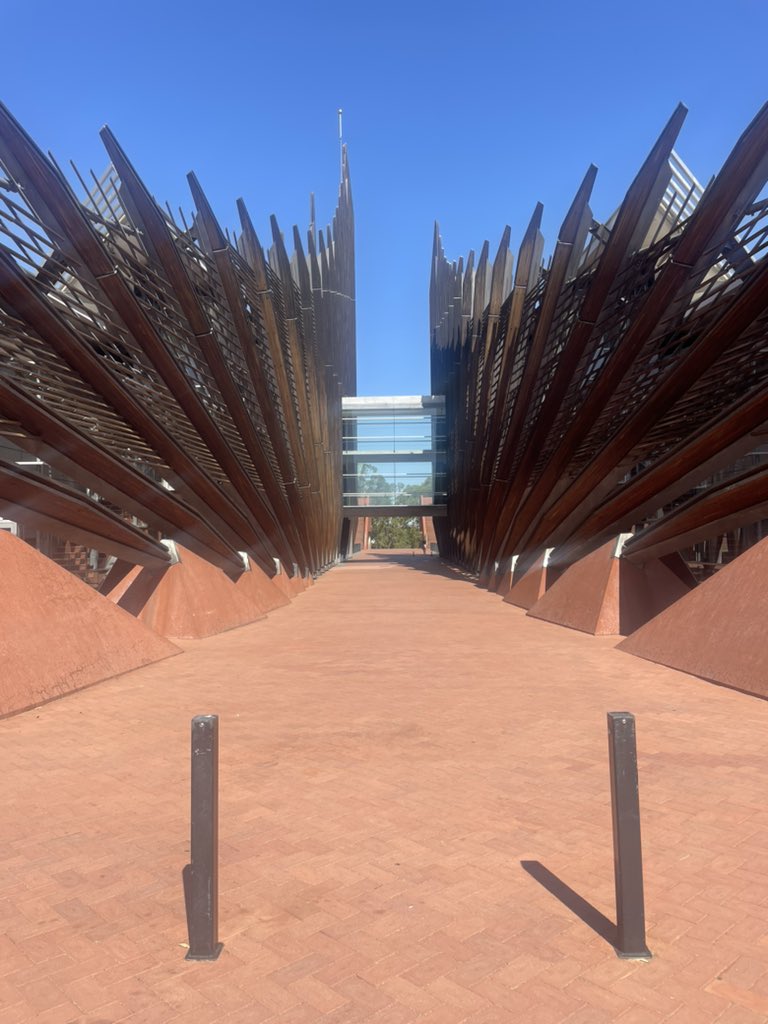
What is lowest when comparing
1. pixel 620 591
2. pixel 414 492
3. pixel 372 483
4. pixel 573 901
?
pixel 573 901

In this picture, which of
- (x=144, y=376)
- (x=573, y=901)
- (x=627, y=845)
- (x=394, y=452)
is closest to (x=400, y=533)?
(x=394, y=452)

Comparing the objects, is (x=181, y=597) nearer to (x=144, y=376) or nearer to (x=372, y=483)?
(x=144, y=376)

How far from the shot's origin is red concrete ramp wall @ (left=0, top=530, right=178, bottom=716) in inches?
308

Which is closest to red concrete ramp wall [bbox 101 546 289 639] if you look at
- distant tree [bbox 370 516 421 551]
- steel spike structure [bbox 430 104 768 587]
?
steel spike structure [bbox 430 104 768 587]

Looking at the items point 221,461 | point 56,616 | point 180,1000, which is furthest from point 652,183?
point 180,1000

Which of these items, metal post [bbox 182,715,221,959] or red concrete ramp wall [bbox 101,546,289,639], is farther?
red concrete ramp wall [bbox 101,546,289,639]

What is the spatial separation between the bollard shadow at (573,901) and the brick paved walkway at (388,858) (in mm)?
18

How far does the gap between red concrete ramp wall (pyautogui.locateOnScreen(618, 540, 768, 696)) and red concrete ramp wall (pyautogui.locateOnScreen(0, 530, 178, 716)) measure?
6597 mm

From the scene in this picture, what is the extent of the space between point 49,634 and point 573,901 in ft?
21.6

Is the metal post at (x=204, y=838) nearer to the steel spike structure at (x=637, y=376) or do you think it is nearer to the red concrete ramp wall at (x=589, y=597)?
the steel spike structure at (x=637, y=376)

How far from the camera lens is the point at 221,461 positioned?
17.4m

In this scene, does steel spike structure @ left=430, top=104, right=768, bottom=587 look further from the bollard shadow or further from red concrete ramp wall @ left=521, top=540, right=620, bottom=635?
the bollard shadow

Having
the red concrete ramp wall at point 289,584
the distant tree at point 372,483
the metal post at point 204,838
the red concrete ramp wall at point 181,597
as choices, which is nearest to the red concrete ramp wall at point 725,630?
the metal post at point 204,838

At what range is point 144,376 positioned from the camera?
1580cm
